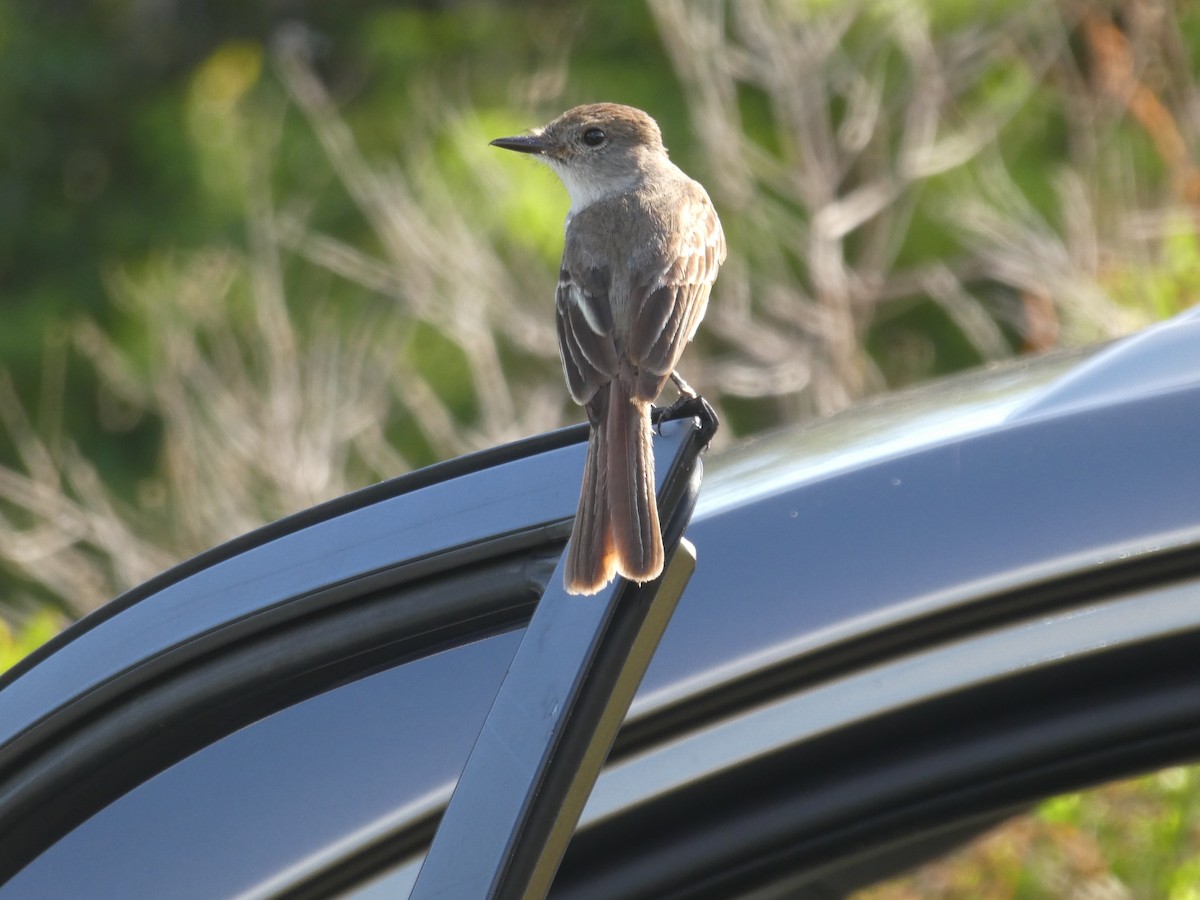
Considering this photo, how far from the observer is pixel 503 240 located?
9.93 meters

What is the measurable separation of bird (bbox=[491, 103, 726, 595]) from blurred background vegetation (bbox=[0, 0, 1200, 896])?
2078 millimetres

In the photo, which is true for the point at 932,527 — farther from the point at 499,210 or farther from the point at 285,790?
the point at 499,210

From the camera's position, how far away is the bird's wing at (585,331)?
10.0 ft

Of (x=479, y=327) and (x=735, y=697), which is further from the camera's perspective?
(x=479, y=327)

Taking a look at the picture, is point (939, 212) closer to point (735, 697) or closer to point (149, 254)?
point (149, 254)

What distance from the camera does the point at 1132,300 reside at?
21.3 feet

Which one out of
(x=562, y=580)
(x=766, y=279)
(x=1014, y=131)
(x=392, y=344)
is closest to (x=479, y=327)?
(x=392, y=344)

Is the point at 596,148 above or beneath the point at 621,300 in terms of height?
above

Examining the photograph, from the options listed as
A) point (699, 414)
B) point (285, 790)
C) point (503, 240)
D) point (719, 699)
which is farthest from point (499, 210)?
point (719, 699)

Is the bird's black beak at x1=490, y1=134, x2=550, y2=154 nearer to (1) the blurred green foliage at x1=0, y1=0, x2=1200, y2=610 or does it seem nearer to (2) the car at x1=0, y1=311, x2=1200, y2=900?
(1) the blurred green foliage at x1=0, y1=0, x2=1200, y2=610

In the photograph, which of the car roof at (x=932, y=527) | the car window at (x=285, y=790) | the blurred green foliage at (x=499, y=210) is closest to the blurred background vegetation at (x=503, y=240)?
the blurred green foliage at (x=499, y=210)

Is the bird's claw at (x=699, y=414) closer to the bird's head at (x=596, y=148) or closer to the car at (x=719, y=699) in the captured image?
the car at (x=719, y=699)

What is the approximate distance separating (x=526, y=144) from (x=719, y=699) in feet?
10.7

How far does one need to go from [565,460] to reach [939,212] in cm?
794
